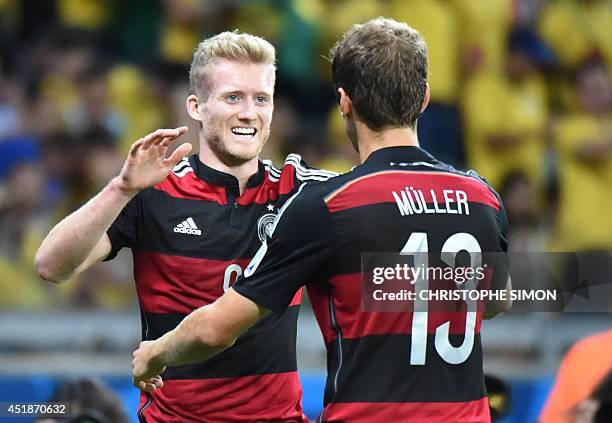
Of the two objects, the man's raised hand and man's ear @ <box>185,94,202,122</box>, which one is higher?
man's ear @ <box>185,94,202,122</box>

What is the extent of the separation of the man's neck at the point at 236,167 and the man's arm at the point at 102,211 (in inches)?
19.9

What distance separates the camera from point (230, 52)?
4.14 meters

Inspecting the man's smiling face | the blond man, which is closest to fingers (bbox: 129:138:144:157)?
the blond man

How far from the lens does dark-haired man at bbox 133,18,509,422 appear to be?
3121 mm

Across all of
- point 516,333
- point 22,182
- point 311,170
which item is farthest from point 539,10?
point 311,170

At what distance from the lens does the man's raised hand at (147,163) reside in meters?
3.61

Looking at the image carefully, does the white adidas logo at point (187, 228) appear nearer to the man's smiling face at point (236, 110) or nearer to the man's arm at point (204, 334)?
the man's smiling face at point (236, 110)

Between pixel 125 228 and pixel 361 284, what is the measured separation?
3.68ft

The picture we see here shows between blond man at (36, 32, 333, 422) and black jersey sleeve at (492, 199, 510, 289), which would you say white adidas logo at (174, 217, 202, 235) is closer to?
blond man at (36, 32, 333, 422)

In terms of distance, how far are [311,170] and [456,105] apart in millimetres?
4330

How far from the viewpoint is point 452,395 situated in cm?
315

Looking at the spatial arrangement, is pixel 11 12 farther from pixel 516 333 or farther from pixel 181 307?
pixel 181 307

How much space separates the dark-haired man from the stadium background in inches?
159

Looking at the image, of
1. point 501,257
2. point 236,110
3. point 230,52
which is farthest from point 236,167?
point 501,257
